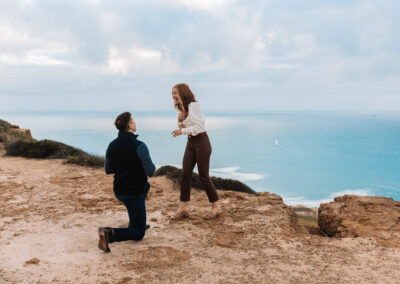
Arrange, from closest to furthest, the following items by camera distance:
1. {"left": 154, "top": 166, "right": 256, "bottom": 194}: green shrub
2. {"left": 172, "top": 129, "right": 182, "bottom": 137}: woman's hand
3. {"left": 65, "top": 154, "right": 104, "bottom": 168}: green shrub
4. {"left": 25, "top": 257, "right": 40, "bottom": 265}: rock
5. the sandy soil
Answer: the sandy soil → {"left": 25, "top": 257, "right": 40, "bottom": 265}: rock → {"left": 172, "top": 129, "right": 182, "bottom": 137}: woman's hand → {"left": 65, "top": 154, "right": 104, "bottom": 168}: green shrub → {"left": 154, "top": 166, "right": 256, "bottom": 194}: green shrub

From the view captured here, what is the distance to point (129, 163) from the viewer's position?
3998 millimetres

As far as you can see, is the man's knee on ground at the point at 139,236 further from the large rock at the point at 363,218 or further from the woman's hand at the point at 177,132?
the large rock at the point at 363,218

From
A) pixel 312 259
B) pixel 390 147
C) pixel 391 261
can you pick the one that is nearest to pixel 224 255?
pixel 312 259

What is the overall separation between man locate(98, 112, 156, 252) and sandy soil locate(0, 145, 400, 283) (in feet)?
0.89

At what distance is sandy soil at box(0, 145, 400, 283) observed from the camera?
3.58 m

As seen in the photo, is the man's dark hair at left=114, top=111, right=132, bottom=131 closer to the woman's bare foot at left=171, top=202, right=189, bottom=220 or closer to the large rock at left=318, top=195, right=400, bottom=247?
the woman's bare foot at left=171, top=202, right=189, bottom=220

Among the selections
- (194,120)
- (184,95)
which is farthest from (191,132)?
(184,95)

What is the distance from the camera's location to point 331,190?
282 ft

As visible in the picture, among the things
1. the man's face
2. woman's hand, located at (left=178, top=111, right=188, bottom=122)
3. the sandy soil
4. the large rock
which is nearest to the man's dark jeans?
the sandy soil

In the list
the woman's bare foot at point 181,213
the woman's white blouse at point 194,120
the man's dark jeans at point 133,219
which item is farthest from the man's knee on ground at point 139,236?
the woman's white blouse at point 194,120

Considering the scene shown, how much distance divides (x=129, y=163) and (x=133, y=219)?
32.3 inches

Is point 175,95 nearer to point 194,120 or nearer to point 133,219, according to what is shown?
point 194,120

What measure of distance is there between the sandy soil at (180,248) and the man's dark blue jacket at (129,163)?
87 cm

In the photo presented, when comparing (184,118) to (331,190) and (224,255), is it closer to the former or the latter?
(224,255)
